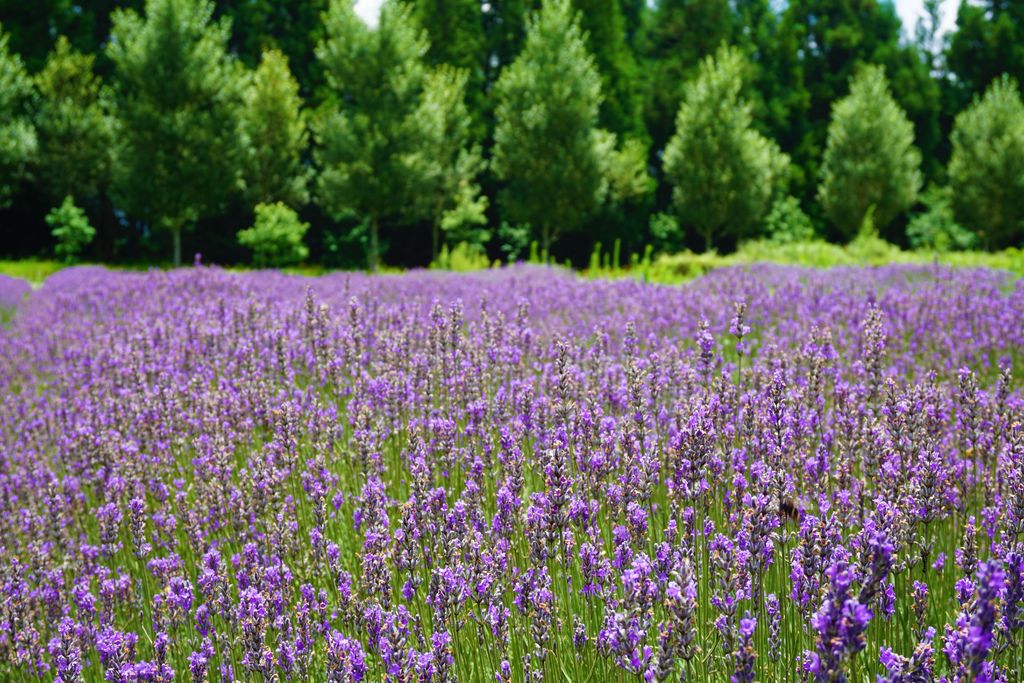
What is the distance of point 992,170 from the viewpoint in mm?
30656

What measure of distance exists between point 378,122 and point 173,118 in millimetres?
5710

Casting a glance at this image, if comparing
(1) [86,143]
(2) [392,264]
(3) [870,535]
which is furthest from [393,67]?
(3) [870,535]

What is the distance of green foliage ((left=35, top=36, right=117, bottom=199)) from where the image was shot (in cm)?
2542

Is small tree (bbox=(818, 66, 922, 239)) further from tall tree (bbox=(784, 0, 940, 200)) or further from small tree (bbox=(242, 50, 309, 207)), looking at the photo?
small tree (bbox=(242, 50, 309, 207))

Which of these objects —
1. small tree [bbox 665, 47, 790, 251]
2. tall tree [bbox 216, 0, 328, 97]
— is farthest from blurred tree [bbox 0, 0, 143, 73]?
small tree [bbox 665, 47, 790, 251]

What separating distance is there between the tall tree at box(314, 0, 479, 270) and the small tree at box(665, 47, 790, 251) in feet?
32.2

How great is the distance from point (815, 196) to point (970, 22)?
509 inches

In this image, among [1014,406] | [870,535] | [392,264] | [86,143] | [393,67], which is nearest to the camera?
[870,535]

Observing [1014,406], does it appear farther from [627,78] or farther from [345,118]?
[627,78]

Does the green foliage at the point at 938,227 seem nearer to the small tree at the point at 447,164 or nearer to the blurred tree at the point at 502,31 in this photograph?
the blurred tree at the point at 502,31

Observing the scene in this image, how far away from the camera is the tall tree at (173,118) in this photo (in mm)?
21266

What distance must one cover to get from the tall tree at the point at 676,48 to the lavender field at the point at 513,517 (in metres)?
29.3

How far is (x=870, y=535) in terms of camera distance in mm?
1866

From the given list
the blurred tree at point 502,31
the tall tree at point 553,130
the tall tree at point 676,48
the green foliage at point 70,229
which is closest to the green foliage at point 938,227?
the tall tree at point 676,48
